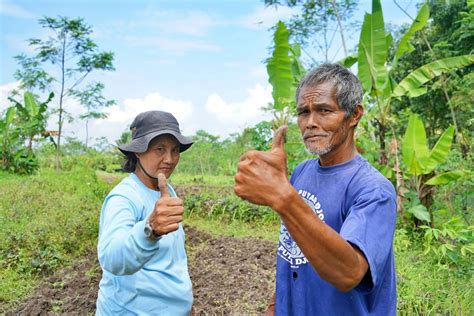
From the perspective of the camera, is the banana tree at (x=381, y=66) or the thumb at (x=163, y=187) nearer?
the thumb at (x=163, y=187)

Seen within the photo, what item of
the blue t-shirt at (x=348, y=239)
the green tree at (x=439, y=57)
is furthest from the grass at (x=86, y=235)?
the green tree at (x=439, y=57)

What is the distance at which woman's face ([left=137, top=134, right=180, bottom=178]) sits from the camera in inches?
84.9

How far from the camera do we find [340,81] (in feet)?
5.60

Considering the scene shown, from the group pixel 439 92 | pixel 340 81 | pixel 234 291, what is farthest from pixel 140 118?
pixel 439 92

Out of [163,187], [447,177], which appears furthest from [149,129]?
[447,177]

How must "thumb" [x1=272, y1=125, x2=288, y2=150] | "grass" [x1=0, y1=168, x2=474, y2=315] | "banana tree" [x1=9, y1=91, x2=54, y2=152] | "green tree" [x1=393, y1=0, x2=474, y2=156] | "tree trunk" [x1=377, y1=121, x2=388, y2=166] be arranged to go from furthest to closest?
"banana tree" [x1=9, y1=91, x2=54, y2=152], "green tree" [x1=393, y1=0, x2=474, y2=156], "tree trunk" [x1=377, y1=121, x2=388, y2=166], "grass" [x1=0, y1=168, x2=474, y2=315], "thumb" [x1=272, y1=125, x2=288, y2=150]

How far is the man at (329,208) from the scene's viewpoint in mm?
1240

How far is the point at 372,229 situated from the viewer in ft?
4.44

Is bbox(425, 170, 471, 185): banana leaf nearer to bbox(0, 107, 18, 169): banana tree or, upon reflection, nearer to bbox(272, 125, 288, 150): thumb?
bbox(272, 125, 288, 150): thumb

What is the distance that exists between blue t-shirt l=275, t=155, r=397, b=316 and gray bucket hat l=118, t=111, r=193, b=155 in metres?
0.63

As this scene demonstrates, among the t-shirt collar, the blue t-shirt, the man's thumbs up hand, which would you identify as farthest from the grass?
the man's thumbs up hand

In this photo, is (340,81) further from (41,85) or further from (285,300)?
(41,85)

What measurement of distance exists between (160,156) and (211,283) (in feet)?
9.35

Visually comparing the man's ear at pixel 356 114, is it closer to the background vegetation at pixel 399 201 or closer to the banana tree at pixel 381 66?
the background vegetation at pixel 399 201
